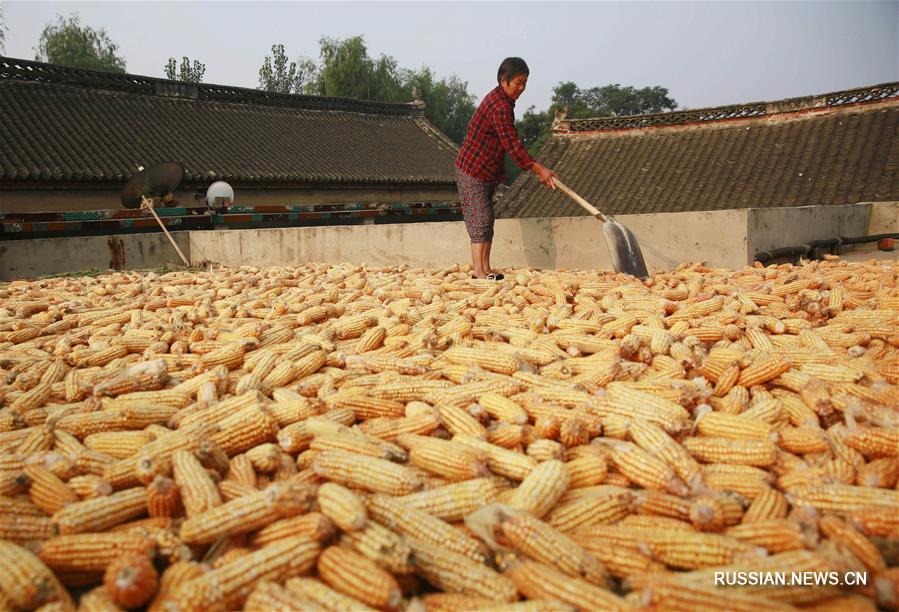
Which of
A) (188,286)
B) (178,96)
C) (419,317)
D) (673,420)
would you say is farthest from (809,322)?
(178,96)

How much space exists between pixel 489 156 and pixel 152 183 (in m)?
8.58

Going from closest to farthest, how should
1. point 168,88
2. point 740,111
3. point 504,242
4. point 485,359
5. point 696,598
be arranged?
point 696,598
point 485,359
point 504,242
point 740,111
point 168,88

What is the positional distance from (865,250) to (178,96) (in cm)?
2124

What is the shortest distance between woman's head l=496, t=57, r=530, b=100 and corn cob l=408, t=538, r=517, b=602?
5.14 metres

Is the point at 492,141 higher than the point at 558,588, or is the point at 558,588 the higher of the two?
the point at 492,141

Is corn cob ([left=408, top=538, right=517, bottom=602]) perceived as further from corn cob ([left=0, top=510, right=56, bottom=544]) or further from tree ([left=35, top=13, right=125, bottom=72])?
tree ([left=35, top=13, right=125, bottom=72])

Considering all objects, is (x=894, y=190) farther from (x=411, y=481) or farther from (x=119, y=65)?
(x=119, y=65)

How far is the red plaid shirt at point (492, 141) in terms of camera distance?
604cm

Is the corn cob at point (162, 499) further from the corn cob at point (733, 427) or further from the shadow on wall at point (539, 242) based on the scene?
the shadow on wall at point (539, 242)

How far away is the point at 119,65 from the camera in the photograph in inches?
1751

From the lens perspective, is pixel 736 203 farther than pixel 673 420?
Yes

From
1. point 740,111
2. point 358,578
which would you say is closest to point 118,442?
point 358,578

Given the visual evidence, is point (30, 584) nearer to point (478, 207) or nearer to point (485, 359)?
point (485, 359)

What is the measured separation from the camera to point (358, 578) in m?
1.56
